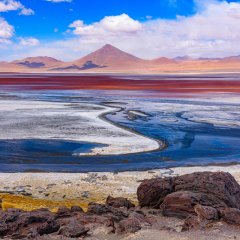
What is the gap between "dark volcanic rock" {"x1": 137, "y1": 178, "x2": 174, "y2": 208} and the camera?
939 centimetres

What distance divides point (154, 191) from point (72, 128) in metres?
12.4

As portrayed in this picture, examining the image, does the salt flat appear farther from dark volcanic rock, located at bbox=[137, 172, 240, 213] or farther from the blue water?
dark volcanic rock, located at bbox=[137, 172, 240, 213]

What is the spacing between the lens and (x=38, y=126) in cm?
2206

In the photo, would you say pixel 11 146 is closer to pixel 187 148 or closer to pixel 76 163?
pixel 76 163

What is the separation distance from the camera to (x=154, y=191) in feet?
31.1

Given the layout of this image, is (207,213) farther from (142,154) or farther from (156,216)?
(142,154)

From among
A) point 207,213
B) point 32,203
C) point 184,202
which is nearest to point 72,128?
point 32,203

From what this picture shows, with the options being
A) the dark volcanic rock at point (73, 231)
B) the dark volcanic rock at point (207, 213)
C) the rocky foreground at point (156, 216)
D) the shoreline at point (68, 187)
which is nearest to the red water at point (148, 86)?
the shoreline at point (68, 187)

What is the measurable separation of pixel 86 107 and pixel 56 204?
2022 centimetres

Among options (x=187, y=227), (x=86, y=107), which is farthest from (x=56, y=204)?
(x=86, y=107)

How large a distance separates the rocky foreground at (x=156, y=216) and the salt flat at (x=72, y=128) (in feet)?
23.4

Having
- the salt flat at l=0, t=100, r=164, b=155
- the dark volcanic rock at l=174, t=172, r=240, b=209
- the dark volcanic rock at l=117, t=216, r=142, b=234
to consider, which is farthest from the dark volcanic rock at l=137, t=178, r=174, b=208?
the salt flat at l=0, t=100, r=164, b=155

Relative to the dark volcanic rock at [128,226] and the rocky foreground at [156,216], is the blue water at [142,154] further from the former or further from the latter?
the dark volcanic rock at [128,226]

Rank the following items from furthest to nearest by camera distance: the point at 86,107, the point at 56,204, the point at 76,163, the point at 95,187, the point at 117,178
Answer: the point at 86,107, the point at 76,163, the point at 117,178, the point at 95,187, the point at 56,204
